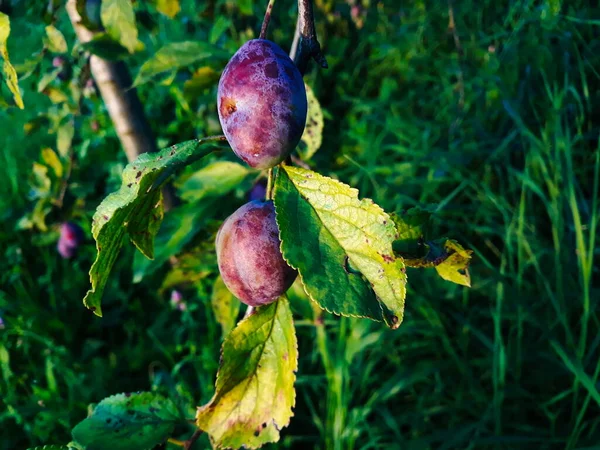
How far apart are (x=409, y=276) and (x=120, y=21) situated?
0.86 meters

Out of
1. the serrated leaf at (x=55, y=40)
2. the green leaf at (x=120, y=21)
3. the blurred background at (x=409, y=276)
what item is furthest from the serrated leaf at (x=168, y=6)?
the serrated leaf at (x=55, y=40)

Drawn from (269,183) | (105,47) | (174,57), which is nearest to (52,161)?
(105,47)

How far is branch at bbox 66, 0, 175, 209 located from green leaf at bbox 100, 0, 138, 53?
20cm

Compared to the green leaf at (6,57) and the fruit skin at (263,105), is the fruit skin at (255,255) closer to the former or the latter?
the fruit skin at (263,105)

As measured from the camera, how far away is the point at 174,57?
2.81ft

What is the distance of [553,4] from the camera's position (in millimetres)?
611

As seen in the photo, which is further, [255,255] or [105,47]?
[105,47]

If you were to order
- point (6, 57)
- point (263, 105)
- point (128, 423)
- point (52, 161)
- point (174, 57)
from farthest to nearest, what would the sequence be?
1. point (52, 161)
2. point (174, 57)
3. point (128, 423)
4. point (6, 57)
5. point (263, 105)

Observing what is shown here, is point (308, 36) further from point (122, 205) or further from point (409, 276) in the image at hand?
point (409, 276)

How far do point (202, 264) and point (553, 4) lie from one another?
0.66 m

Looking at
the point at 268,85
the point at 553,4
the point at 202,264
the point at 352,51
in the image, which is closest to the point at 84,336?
the point at 202,264

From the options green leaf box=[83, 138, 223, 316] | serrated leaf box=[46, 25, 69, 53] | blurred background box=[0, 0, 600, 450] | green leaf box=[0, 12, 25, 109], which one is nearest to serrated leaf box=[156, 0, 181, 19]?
blurred background box=[0, 0, 600, 450]

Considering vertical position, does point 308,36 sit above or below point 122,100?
above

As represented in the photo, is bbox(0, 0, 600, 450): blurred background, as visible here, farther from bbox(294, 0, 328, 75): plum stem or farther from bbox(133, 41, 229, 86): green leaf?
bbox(294, 0, 328, 75): plum stem
